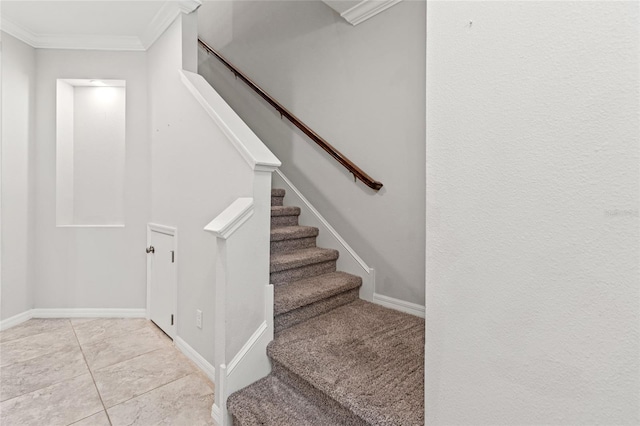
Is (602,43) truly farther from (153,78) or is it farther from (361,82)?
(153,78)

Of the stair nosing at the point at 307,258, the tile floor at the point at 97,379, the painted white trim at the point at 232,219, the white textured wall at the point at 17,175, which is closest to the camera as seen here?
the painted white trim at the point at 232,219

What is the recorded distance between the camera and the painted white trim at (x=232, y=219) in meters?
1.53

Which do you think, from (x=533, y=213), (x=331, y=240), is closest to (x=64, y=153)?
(x=331, y=240)

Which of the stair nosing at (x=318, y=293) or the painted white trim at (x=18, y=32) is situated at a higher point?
the painted white trim at (x=18, y=32)

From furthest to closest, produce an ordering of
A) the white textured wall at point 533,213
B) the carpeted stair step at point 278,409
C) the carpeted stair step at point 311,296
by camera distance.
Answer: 1. the carpeted stair step at point 311,296
2. the carpeted stair step at point 278,409
3. the white textured wall at point 533,213

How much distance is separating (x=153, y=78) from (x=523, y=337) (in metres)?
3.14

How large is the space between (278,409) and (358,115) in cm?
210

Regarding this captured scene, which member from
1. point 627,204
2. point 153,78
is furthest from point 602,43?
point 153,78

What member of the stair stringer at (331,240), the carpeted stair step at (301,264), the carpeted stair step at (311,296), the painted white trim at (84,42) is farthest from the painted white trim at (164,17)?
the carpeted stair step at (311,296)

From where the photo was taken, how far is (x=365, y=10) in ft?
7.98

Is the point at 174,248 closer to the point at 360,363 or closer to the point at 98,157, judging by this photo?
the point at 98,157

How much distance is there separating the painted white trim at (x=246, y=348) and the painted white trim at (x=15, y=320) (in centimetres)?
243

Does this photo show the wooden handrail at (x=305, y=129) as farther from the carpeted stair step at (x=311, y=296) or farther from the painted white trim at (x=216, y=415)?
the painted white trim at (x=216, y=415)

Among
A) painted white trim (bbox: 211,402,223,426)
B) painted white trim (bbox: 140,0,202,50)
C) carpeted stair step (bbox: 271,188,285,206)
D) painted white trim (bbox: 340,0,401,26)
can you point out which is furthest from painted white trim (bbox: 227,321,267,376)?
painted white trim (bbox: 340,0,401,26)
